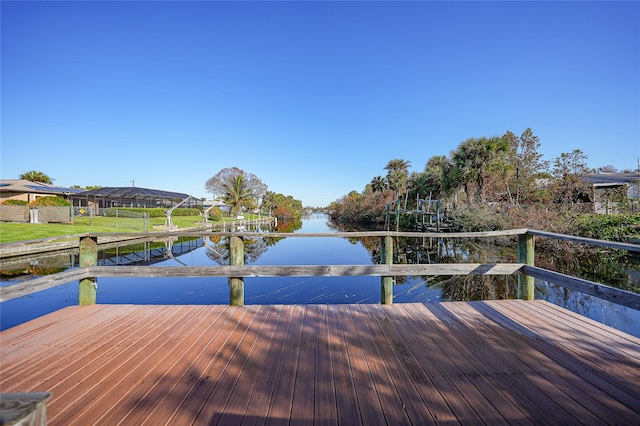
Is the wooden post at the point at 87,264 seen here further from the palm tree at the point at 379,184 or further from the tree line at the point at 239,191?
the palm tree at the point at 379,184

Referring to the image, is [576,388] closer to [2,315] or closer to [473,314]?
[473,314]

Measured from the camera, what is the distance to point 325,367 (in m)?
1.88

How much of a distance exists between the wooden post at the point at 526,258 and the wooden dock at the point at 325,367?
0.48m

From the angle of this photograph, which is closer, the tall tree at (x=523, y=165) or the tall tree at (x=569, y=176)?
the tall tree at (x=569, y=176)

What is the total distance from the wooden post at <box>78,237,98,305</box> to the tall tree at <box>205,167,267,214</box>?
108ft

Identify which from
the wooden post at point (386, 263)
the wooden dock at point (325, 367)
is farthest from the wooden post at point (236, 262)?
the wooden post at point (386, 263)

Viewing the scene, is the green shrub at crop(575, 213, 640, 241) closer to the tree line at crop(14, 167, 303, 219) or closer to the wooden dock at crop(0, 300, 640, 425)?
the wooden dock at crop(0, 300, 640, 425)

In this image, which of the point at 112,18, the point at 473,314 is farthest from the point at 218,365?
the point at 112,18

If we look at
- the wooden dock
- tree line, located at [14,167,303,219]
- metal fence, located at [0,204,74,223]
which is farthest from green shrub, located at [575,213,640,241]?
tree line, located at [14,167,303,219]

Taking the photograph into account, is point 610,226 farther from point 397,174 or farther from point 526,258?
point 397,174

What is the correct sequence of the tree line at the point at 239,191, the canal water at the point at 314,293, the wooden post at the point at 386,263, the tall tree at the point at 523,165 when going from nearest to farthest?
1. the wooden post at the point at 386,263
2. the canal water at the point at 314,293
3. the tall tree at the point at 523,165
4. the tree line at the point at 239,191

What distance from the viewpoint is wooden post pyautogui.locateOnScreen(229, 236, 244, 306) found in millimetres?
3033

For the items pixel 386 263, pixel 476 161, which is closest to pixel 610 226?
pixel 476 161

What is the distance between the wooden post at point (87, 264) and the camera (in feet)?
9.93
